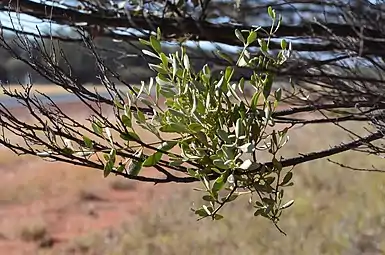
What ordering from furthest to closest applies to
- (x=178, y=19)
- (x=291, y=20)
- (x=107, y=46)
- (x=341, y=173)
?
(x=341, y=173)
(x=107, y=46)
(x=291, y=20)
(x=178, y=19)

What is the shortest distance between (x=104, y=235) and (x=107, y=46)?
7980 millimetres

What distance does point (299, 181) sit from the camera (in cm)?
1221

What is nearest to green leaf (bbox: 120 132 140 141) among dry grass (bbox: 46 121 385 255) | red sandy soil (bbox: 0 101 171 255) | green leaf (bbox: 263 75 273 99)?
green leaf (bbox: 263 75 273 99)

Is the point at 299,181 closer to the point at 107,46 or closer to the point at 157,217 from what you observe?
the point at 157,217

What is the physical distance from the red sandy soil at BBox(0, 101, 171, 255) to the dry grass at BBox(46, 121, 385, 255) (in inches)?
46.7

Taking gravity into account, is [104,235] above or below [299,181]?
below

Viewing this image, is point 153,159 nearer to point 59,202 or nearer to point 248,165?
point 248,165

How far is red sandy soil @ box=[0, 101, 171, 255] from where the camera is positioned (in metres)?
12.5

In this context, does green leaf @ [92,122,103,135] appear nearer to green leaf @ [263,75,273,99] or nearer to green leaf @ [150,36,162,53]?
green leaf @ [150,36,162,53]

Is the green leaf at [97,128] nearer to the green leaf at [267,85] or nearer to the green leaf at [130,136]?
the green leaf at [130,136]

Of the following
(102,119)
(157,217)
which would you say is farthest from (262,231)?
(102,119)

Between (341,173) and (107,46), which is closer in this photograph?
(107,46)

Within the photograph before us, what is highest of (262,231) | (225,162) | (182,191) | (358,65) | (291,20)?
(182,191)

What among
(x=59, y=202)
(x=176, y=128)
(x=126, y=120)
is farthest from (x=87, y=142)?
(x=59, y=202)
